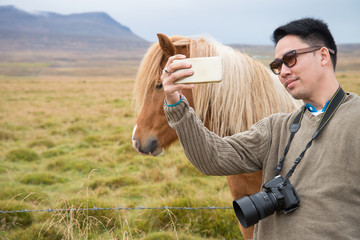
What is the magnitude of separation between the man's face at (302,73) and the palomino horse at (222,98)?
2.41 ft

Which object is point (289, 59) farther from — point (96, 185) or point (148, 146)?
point (96, 185)

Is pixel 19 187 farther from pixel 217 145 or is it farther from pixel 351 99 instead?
pixel 351 99

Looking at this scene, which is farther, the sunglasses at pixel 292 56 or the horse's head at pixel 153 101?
the horse's head at pixel 153 101

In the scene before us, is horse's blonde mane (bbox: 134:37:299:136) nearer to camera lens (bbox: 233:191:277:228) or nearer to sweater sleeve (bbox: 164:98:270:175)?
sweater sleeve (bbox: 164:98:270:175)

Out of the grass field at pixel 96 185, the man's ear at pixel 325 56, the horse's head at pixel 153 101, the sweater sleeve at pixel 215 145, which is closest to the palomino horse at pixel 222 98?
the horse's head at pixel 153 101

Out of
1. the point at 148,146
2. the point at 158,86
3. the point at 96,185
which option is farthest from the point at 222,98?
the point at 96,185

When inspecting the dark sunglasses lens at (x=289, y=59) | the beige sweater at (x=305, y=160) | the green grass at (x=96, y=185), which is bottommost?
the green grass at (x=96, y=185)

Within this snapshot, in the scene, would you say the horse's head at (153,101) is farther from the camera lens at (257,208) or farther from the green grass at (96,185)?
the camera lens at (257,208)

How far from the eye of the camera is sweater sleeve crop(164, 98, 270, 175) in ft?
5.18

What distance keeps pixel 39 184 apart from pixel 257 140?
5181mm

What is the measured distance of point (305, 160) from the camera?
145 cm

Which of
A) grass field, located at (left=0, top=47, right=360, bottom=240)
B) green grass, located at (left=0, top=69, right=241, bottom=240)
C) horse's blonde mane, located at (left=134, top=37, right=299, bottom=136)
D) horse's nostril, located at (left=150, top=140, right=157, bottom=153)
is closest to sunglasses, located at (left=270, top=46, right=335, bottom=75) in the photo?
horse's blonde mane, located at (left=134, top=37, right=299, bottom=136)

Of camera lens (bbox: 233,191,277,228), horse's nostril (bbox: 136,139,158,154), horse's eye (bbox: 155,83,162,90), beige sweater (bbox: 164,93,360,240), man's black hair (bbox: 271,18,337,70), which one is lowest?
horse's nostril (bbox: 136,139,158,154)

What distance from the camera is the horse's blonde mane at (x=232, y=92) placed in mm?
2334
